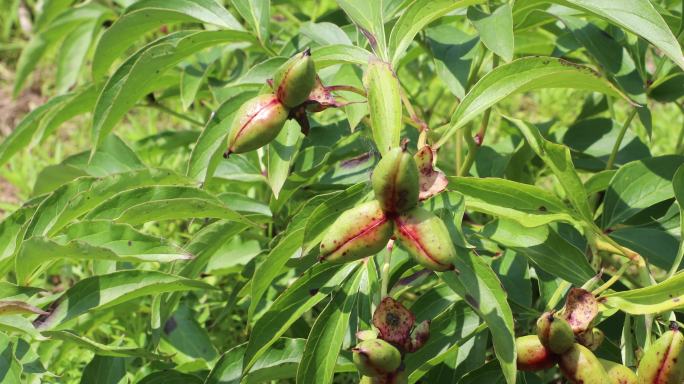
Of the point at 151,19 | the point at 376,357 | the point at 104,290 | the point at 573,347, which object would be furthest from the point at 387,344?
the point at 151,19

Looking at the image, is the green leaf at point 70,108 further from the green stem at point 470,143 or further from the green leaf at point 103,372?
the green stem at point 470,143

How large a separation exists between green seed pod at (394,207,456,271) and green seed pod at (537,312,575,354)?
0.54 ft

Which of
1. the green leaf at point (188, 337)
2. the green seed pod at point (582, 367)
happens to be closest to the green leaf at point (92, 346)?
the green leaf at point (188, 337)

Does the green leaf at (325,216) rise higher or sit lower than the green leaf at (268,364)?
higher

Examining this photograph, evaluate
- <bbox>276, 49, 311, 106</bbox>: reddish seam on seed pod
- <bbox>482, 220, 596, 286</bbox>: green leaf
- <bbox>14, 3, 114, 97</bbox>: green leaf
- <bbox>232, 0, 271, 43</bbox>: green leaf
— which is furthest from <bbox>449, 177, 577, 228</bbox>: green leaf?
<bbox>14, 3, 114, 97</bbox>: green leaf

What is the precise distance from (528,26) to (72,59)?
1.05 metres

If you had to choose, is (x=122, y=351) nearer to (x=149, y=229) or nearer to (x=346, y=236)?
(x=346, y=236)

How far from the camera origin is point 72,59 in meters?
1.92

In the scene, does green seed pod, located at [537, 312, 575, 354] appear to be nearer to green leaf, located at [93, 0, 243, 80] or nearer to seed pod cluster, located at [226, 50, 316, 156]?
seed pod cluster, located at [226, 50, 316, 156]

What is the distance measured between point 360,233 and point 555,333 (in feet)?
0.87

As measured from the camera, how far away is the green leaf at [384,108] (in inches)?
39.2

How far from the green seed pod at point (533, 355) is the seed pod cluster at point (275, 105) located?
0.39m

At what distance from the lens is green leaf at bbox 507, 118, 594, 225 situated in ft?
3.70

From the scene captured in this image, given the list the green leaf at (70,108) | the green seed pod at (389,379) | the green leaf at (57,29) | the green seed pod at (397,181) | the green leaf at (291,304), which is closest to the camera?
the green seed pod at (397,181)
